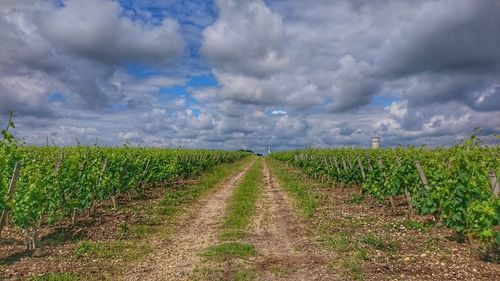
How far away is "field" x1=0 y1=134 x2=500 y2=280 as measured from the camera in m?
8.52

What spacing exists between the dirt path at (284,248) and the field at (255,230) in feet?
0.09

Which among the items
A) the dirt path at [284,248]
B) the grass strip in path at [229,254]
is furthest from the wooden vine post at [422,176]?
the grass strip in path at [229,254]

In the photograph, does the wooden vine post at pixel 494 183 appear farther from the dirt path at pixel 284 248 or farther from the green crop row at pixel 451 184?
the dirt path at pixel 284 248

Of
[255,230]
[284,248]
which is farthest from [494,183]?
[255,230]

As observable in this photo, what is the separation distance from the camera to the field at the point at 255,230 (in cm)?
852

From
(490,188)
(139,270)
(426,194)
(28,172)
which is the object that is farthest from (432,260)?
(28,172)

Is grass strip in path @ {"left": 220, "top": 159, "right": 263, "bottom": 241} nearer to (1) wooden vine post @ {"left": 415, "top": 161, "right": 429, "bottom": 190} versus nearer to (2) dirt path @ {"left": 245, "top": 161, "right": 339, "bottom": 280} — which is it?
(2) dirt path @ {"left": 245, "top": 161, "right": 339, "bottom": 280}

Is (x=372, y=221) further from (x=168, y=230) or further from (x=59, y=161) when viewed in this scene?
(x=59, y=161)

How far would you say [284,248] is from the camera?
1019 centimetres

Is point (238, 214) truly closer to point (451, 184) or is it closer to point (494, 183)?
point (451, 184)

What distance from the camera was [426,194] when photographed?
12.5 meters

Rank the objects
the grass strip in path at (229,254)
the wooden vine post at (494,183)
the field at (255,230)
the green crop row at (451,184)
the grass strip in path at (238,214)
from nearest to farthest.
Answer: the grass strip in path at (229,254) → the field at (255,230) → the green crop row at (451,184) → the wooden vine post at (494,183) → the grass strip in path at (238,214)

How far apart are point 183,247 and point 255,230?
8.58 ft

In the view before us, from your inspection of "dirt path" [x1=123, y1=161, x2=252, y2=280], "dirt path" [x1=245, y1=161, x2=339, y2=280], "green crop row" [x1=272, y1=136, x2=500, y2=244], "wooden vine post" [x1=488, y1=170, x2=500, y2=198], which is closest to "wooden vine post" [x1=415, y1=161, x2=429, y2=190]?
"green crop row" [x1=272, y1=136, x2=500, y2=244]
